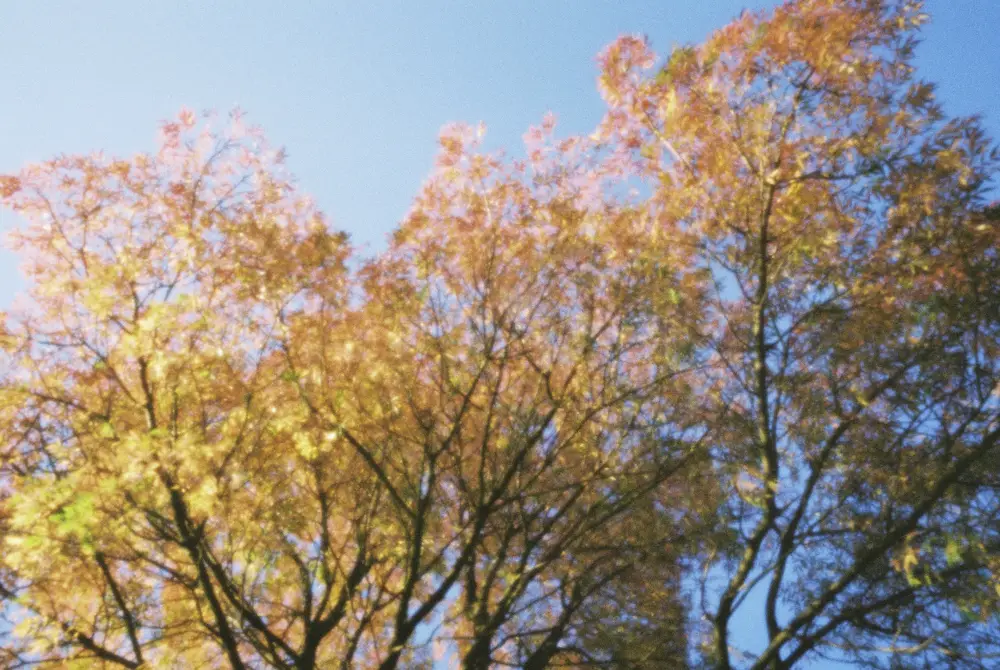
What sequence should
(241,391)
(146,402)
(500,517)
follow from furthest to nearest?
(500,517) → (241,391) → (146,402)

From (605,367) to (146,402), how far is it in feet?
13.4

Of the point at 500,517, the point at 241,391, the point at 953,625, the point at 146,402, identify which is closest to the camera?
the point at 146,402

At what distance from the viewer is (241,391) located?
19.8 ft

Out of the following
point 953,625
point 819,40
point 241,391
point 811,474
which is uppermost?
point 819,40

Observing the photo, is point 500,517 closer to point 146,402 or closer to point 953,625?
point 146,402

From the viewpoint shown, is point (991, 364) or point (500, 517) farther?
point (500, 517)

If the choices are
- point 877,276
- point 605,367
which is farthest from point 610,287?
point 877,276

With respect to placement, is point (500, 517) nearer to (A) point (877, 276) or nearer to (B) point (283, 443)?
(B) point (283, 443)

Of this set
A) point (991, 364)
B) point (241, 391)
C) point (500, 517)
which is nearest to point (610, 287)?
point (500, 517)

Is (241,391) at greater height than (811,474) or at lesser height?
greater

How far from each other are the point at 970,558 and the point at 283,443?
6.09 meters

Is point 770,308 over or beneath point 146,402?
over

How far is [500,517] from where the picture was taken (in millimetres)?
7059

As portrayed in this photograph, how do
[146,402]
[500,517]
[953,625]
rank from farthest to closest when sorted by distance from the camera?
[500,517] → [953,625] → [146,402]
